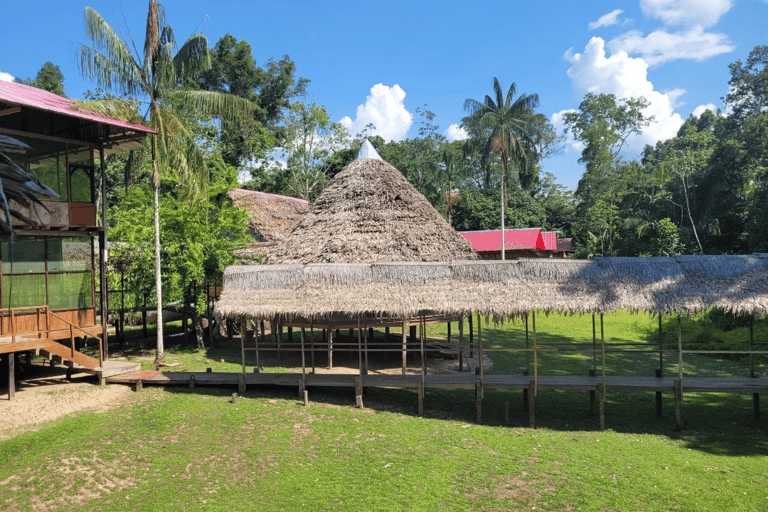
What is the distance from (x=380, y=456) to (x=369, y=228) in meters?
11.3

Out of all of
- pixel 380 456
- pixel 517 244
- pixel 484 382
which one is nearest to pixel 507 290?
pixel 484 382

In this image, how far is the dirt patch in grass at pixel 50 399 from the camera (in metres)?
11.8

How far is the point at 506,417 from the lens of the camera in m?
12.5

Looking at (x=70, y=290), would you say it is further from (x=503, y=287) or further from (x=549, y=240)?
(x=549, y=240)

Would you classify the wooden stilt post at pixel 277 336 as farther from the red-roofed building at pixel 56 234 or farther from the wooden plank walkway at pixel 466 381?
the red-roofed building at pixel 56 234

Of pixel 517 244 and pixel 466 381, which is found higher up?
pixel 517 244

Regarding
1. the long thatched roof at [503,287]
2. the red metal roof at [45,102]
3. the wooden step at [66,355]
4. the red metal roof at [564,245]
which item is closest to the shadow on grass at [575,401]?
the long thatched roof at [503,287]

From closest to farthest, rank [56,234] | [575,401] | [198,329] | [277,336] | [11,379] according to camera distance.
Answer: [11,379]
[575,401]
[56,234]
[277,336]
[198,329]

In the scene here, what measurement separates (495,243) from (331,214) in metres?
23.6

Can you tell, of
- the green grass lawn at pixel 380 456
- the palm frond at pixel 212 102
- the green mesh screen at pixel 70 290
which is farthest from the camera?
the palm frond at pixel 212 102

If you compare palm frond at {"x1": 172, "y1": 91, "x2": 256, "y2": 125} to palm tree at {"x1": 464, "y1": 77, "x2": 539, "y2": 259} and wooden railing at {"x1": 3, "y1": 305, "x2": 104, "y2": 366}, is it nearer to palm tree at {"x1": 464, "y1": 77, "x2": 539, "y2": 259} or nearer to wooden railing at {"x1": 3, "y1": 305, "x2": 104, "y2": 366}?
wooden railing at {"x1": 3, "y1": 305, "x2": 104, "y2": 366}

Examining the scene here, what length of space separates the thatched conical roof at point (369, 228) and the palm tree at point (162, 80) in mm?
4618

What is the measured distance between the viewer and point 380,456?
33.9 ft

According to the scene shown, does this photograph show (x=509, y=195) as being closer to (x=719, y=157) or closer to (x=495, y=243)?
(x=495, y=243)
